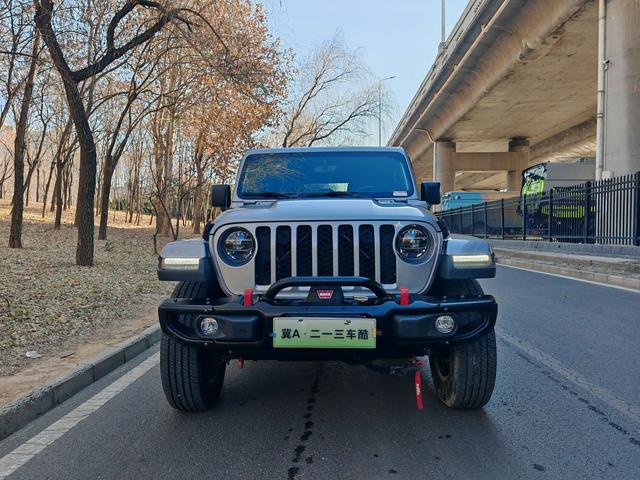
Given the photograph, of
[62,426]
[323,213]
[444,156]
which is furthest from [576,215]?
[444,156]

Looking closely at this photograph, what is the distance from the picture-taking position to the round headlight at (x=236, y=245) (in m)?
3.49

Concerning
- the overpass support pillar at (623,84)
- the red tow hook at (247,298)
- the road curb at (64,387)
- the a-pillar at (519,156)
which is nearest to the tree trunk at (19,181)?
the road curb at (64,387)

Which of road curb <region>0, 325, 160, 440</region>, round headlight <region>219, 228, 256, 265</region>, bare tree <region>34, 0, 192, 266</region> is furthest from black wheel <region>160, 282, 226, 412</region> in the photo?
bare tree <region>34, 0, 192, 266</region>

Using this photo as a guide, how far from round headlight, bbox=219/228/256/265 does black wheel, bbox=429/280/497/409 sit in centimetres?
131

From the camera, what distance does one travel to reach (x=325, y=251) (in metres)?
3.44

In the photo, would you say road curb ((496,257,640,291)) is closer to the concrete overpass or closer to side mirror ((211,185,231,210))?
the concrete overpass

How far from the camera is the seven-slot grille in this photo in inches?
134

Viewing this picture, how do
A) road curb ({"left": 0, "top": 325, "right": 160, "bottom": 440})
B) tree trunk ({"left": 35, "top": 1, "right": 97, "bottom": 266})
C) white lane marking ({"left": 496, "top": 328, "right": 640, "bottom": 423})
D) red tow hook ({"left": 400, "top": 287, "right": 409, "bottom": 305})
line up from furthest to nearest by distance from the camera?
1. tree trunk ({"left": 35, "top": 1, "right": 97, "bottom": 266})
2. white lane marking ({"left": 496, "top": 328, "right": 640, "bottom": 423})
3. road curb ({"left": 0, "top": 325, "right": 160, "bottom": 440})
4. red tow hook ({"left": 400, "top": 287, "right": 409, "bottom": 305})

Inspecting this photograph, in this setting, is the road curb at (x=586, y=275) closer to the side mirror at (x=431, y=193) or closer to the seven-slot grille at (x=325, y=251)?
the side mirror at (x=431, y=193)

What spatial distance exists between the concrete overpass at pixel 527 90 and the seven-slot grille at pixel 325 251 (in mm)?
15006

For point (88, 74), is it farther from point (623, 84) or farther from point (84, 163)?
point (623, 84)

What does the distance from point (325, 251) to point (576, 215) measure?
16.4 m

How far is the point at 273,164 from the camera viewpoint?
16.8ft

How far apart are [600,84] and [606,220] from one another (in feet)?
13.7
